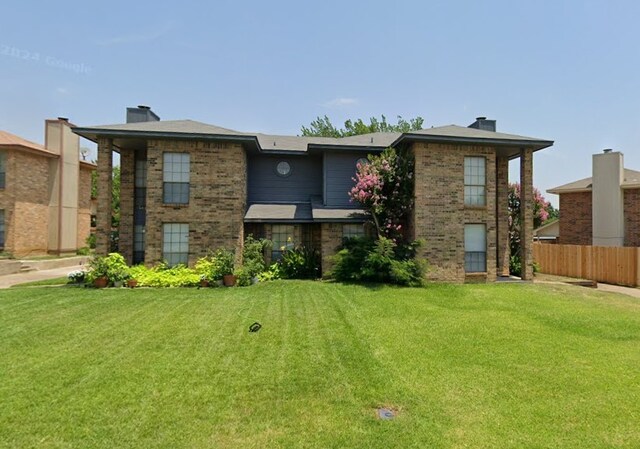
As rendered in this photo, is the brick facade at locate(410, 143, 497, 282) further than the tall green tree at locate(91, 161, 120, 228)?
No

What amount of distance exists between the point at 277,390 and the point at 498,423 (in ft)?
8.79

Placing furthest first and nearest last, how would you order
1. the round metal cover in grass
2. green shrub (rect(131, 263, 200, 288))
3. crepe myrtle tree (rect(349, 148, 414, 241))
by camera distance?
crepe myrtle tree (rect(349, 148, 414, 241))
green shrub (rect(131, 263, 200, 288))
the round metal cover in grass

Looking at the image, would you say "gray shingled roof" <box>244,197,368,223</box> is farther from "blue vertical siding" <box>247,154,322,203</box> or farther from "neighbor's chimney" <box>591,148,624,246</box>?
"neighbor's chimney" <box>591,148,624,246</box>

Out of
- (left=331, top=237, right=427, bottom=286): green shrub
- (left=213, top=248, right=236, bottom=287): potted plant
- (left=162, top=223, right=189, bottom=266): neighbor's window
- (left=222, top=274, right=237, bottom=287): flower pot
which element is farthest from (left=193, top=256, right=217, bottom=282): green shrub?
(left=331, top=237, right=427, bottom=286): green shrub

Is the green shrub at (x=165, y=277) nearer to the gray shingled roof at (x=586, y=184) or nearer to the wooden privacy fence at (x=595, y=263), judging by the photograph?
the wooden privacy fence at (x=595, y=263)

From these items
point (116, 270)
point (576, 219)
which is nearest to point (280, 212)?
point (116, 270)

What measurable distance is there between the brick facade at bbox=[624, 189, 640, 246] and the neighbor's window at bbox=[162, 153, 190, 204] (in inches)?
921

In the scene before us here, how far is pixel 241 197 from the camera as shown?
42.0 feet

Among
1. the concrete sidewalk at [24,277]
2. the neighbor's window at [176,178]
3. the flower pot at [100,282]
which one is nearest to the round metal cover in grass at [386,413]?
the flower pot at [100,282]

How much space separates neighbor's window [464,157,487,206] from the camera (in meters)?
12.8

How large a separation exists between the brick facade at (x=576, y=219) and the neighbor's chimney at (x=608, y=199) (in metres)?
0.97

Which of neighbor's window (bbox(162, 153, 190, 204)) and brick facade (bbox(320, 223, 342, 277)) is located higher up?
neighbor's window (bbox(162, 153, 190, 204))

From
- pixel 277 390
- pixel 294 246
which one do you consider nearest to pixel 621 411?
pixel 277 390

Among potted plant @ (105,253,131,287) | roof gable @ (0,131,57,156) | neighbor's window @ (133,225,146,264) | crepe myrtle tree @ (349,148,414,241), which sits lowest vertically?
potted plant @ (105,253,131,287)
